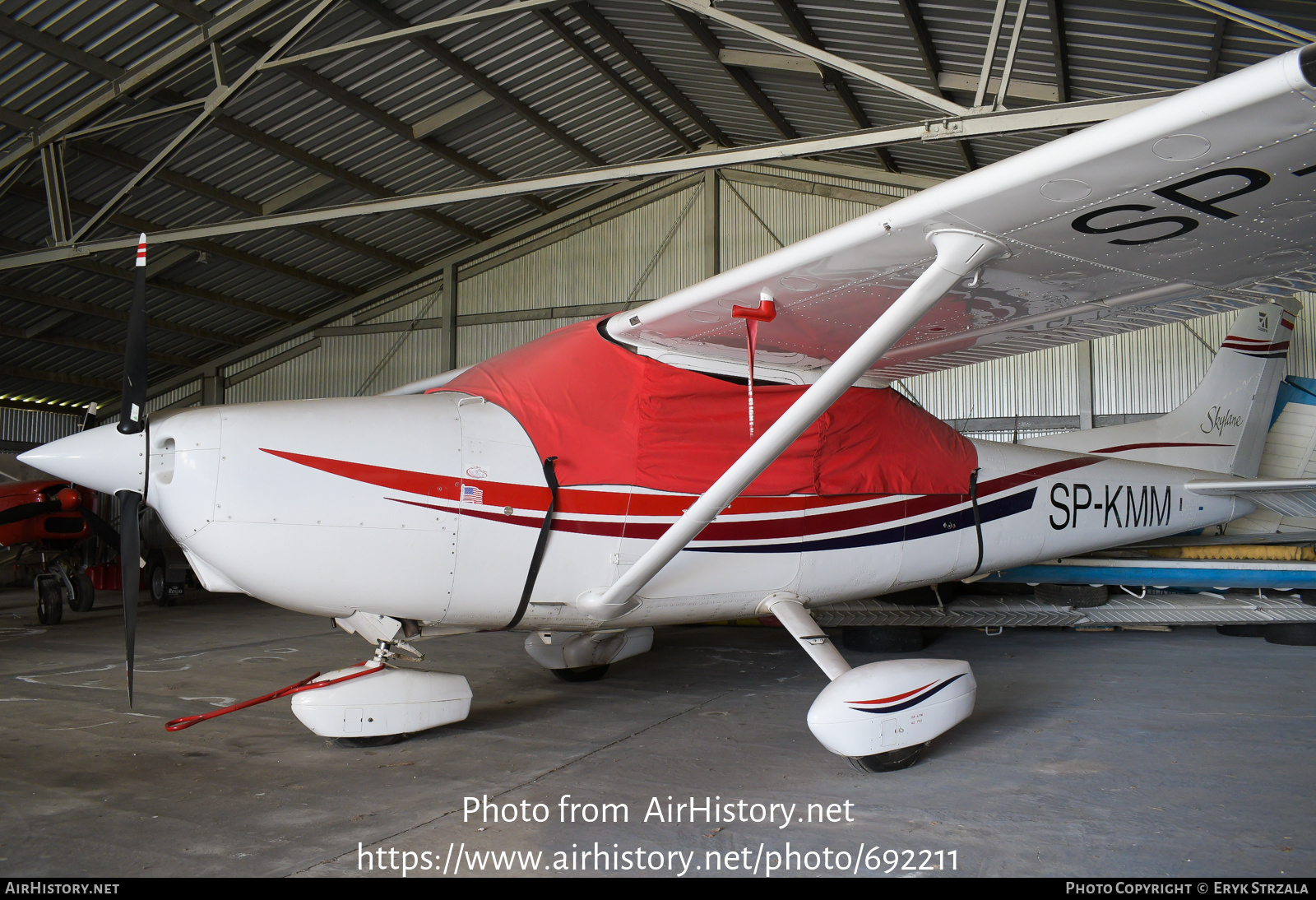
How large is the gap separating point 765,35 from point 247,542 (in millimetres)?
6790

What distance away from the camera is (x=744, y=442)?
15.5 feet

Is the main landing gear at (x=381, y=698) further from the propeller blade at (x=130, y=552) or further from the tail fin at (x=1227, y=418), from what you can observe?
the tail fin at (x=1227, y=418)

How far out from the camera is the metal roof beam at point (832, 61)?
7199 millimetres

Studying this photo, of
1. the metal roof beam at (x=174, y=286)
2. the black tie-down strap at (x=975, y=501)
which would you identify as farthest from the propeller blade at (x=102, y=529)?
the metal roof beam at (x=174, y=286)

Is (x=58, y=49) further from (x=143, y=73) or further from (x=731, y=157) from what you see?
(x=731, y=157)

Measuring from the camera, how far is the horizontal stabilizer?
6496 mm

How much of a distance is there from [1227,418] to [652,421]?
21.8ft

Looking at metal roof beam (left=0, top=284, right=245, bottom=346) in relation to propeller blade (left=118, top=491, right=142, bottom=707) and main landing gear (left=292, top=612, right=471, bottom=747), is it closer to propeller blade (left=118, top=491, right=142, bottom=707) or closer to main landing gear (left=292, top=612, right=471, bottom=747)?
propeller blade (left=118, top=491, right=142, bottom=707)

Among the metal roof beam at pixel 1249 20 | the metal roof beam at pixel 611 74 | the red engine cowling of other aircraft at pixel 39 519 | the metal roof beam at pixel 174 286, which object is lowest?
the red engine cowling of other aircraft at pixel 39 519

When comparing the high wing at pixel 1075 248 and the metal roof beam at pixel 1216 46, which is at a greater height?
the metal roof beam at pixel 1216 46

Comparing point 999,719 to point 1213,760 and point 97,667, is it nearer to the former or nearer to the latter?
point 1213,760

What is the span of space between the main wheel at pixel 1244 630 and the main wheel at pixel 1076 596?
1.41m

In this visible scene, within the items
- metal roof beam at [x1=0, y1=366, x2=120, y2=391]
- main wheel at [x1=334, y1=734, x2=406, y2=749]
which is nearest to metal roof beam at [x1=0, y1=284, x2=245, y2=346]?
metal roof beam at [x1=0, y1=366, x2=120, y2=391]

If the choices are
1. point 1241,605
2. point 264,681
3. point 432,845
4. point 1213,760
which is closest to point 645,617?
point 432,845
